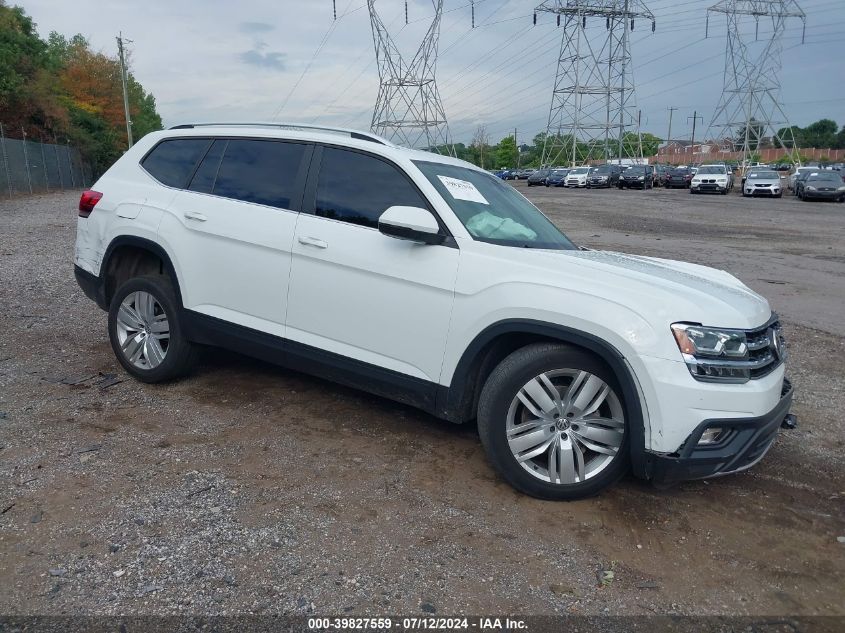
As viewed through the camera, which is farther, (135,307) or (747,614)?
(135,307)

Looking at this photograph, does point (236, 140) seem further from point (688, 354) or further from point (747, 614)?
point (747, 614)

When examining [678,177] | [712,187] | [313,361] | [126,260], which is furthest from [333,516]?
[678,177]

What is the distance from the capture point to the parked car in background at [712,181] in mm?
39594

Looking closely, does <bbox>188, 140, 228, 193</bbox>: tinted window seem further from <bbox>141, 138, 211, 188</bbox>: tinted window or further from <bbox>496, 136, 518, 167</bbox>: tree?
<bbox>496, 136, 518, 167</bbox>: tree

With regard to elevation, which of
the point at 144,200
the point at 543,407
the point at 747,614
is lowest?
the point at 747,614

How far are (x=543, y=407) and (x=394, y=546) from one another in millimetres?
1020

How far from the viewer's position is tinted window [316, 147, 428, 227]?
4199 mm

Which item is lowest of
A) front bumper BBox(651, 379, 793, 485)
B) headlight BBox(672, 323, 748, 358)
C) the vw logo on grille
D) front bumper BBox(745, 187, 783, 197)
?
front bumper BBox(651, 379, 793, 485)

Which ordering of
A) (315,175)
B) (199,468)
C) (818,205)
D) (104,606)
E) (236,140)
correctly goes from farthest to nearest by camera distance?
(818,205) → (236,140) → (315,175) → (199,468) → (104,606)

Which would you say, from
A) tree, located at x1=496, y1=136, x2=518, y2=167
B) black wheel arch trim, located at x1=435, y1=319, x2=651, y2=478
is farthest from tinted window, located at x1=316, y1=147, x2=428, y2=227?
tree, located at x1=496, y1=136, x2=518, y2=167

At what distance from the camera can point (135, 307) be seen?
509cm

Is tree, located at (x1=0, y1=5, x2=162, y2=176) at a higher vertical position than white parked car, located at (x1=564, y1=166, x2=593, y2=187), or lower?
higher

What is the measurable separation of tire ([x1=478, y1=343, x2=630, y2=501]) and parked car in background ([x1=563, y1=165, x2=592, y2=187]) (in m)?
50.1

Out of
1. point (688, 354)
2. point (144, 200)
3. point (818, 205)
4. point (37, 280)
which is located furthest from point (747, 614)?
point (818, 205)
